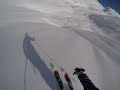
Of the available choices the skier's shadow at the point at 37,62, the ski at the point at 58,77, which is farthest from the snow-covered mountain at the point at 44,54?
the ski at the point at 58,77

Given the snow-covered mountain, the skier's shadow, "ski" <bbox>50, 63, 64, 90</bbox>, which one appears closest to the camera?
"ski" <bbox>50, 63, 64, 90</bbox>

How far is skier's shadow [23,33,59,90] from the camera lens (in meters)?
12.7

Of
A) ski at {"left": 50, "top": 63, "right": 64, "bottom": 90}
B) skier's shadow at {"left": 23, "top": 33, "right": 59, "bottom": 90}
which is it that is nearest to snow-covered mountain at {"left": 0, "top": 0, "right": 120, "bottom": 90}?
skier's shadow at {"left": 23, "top": 33, "right": 59, "bottom": 90}

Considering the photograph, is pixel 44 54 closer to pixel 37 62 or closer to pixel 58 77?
pixel 37 62

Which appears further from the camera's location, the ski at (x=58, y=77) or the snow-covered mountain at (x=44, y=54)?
the snow-covered mountain at (x=44, y=54)

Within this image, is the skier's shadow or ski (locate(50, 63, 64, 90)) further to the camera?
the skier's shadow

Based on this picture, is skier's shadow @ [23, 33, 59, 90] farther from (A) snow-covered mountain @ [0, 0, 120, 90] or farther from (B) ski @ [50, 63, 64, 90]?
(B) ski @ [50, 63, 64, 90]

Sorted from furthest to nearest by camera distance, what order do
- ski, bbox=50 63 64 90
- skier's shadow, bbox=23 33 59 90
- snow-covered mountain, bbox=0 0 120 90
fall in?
1. snow-covered mountain, bbox=0 0 120 90
2. skier's shadow, bbox=23 33 59 90
3. ski, bbox=50 63 64 90

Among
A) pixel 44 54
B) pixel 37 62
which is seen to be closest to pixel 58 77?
pixel 37 62

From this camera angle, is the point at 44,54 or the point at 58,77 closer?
the point at 58,77

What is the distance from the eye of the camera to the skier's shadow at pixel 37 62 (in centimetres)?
1273

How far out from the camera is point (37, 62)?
1422 centimetres

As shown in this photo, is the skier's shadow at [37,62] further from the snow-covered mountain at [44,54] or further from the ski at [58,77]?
the ski at [58,77]

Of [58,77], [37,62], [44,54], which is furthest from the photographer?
[44,54]
